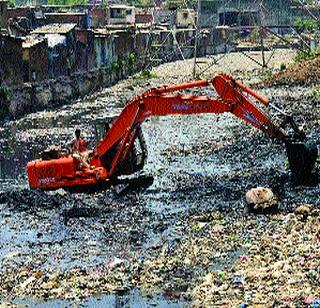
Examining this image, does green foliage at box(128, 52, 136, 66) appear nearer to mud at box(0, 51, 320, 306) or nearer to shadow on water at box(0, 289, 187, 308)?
mud at box(0, 51, 320, 306)

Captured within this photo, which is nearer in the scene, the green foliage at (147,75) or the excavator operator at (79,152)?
the excavator operator at (79,152)

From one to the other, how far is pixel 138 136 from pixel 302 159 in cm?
379

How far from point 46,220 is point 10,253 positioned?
2.16m

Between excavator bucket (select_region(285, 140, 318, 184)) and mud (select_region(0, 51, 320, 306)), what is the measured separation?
0.32m

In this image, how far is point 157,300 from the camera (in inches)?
407

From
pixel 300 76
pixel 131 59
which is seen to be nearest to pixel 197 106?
pixel 300 76

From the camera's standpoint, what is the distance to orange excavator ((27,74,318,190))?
615 inches

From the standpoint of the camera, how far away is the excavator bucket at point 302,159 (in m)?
15.1

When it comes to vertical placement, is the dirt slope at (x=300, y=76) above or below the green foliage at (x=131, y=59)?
above

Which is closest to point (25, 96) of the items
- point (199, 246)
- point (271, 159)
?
point (271, 159)

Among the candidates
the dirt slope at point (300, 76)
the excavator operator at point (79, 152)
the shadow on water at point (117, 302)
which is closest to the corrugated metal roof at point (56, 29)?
the dirt slope at point (300, 76)

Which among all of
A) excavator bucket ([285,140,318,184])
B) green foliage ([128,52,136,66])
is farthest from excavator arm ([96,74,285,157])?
green foliage ([128,52,136,66])

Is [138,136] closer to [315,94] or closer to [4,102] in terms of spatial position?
[315,94]

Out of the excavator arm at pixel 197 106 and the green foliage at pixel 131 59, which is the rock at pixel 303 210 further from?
the green foliage at pixel 131 59
